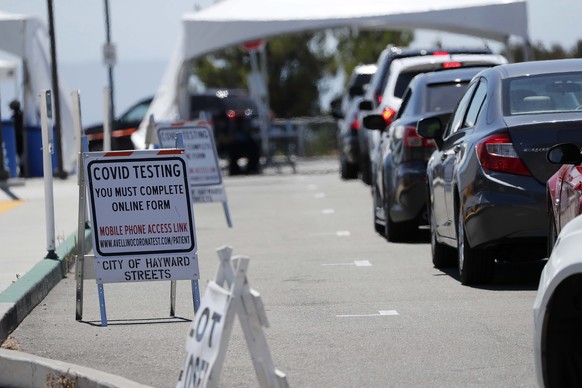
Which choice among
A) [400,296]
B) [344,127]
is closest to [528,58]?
[344,127]

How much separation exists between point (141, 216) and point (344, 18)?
19919 millimetres

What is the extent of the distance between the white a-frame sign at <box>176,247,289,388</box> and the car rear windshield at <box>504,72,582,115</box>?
16.1 feet

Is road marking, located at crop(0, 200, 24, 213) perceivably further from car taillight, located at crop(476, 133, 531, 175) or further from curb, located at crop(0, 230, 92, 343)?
car taillight, located at crop(476, 133, 531, 175)

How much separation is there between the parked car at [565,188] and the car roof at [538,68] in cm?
257

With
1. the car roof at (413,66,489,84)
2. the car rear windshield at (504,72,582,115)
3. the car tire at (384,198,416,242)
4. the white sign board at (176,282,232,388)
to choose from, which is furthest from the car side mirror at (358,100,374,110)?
the white sign board at (176,282,232,388)

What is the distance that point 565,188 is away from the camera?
8.31m

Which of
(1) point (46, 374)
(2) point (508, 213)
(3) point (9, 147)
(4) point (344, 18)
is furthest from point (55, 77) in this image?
(1) point (46, 374)

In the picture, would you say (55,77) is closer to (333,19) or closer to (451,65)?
(333,19)

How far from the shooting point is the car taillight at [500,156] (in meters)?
10.6

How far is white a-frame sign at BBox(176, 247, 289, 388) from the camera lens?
6262 mm

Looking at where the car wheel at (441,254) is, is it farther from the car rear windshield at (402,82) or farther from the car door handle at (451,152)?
the car rear windshield at (402,82)

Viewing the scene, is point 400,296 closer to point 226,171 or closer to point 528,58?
point 528,58

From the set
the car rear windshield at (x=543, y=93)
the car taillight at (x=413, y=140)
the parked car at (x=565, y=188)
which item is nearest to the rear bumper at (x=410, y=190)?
the car taillight at (x=413, y=140)

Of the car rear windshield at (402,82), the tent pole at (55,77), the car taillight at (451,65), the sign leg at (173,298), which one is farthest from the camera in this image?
the tent pole at (55,77)
